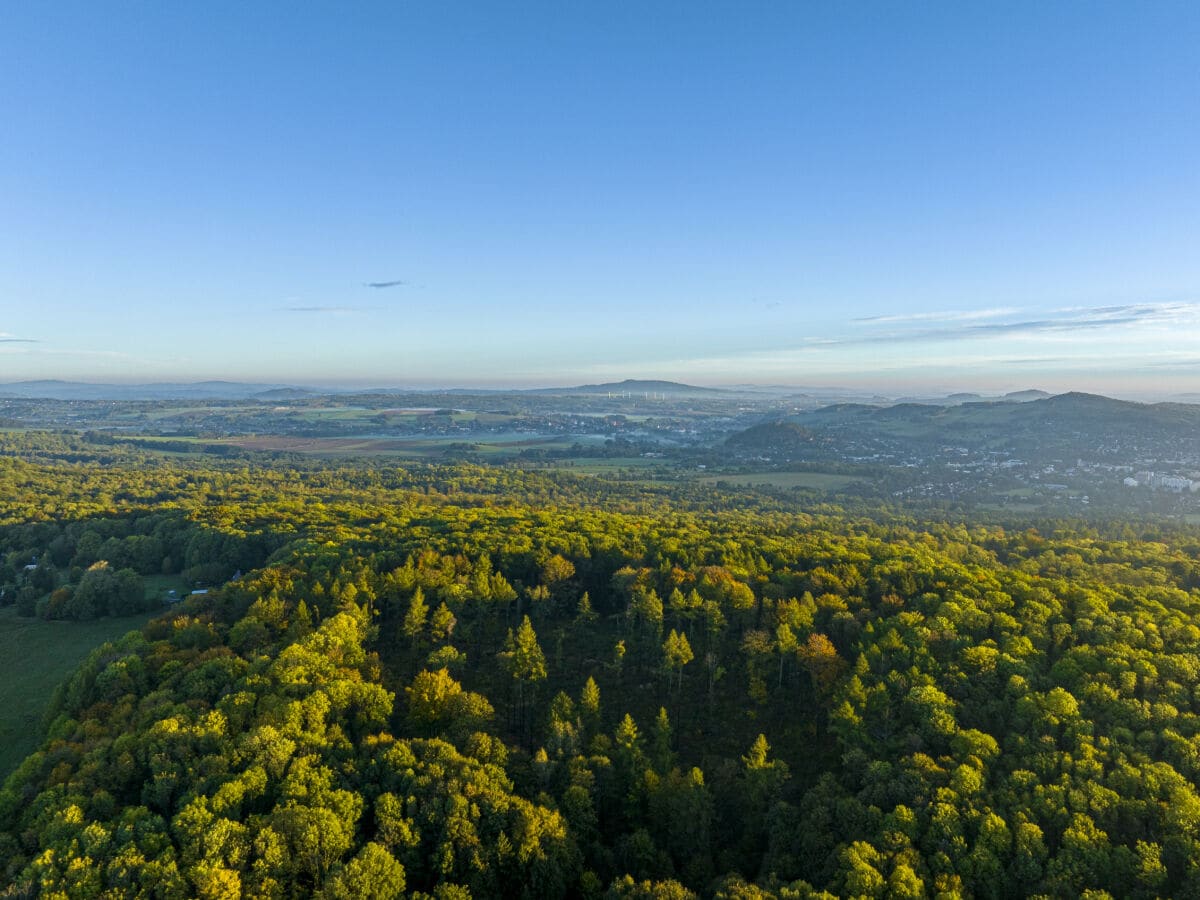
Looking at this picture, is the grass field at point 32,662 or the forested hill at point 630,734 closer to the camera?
the forested hill at point 630,734

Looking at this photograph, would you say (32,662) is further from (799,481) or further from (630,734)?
(799,481)

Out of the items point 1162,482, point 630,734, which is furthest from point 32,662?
point 1162,482

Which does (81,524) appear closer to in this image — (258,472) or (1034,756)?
(258,472)

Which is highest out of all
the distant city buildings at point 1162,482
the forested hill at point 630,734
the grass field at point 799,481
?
the forested hill at point 630,734

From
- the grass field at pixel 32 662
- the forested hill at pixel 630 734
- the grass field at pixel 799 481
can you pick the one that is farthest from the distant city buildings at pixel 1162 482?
the grass field at pixel 32 662

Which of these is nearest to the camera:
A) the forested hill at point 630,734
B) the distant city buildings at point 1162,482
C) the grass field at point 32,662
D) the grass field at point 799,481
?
the forested hill at point 630,734

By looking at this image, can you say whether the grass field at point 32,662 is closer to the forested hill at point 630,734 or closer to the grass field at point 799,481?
the forested hill at point 630,734

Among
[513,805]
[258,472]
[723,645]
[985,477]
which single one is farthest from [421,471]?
[985,477]
